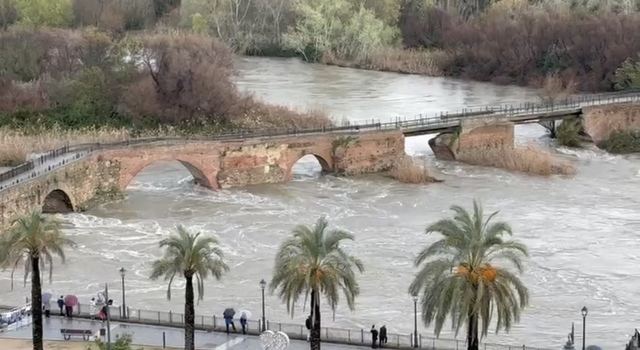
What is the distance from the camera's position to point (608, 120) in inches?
2896

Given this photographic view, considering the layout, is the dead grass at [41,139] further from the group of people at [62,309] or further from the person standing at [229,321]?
the person standing at [229,321]

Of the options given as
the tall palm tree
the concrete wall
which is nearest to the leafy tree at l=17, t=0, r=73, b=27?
the concrete wall

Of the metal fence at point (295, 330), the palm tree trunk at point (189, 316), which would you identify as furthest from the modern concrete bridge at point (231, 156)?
the palm tree trunk at point (189, 316)

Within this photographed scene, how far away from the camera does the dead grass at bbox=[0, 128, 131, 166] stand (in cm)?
6138

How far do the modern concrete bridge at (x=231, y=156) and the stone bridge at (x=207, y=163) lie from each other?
42mm

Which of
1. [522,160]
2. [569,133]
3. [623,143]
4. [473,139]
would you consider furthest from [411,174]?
[623,143]

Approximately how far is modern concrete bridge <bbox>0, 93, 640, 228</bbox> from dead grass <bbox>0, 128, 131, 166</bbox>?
20.2ft

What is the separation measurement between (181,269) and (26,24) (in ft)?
246

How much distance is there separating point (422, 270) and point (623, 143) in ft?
153

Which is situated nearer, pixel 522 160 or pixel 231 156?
pixel 231 156

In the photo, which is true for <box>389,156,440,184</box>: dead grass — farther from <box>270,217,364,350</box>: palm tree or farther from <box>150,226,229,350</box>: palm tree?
<box>270,217,364,350</box>: palm tree

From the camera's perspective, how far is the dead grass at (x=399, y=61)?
10612cm

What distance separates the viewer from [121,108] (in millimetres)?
73562

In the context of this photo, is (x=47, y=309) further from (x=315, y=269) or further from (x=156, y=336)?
(x=315, y=269)
